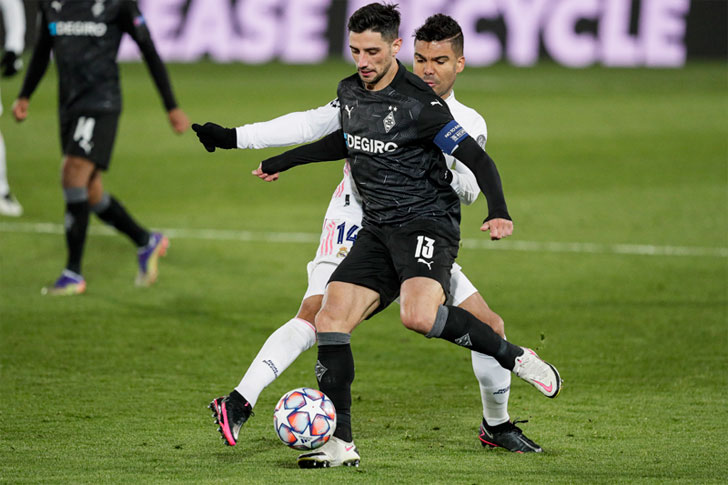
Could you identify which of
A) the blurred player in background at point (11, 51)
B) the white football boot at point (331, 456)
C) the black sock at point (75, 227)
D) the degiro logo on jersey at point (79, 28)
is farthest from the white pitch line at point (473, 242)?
the white football boot at point (331, 456)

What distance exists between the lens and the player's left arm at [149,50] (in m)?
8.38

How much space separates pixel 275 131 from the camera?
5.02 m

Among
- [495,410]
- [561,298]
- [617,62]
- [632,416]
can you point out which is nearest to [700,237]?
[561,298]

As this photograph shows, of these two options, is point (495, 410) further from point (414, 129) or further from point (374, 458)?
point (414, 129)

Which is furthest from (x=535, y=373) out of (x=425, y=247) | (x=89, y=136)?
(x=89, y=136)

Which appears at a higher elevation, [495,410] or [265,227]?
[495,410]

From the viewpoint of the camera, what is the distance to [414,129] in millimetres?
4863

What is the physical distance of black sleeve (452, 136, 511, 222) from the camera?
4.66 meters

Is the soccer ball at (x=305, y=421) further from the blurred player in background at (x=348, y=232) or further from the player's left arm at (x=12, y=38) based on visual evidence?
the player's left arm at (x=12, y=38)

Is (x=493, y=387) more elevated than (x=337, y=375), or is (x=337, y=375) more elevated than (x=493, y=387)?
(x=337, y=375)

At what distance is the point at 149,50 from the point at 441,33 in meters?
3.77

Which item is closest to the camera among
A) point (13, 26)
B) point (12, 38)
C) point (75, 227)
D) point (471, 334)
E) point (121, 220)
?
point (471, 334)

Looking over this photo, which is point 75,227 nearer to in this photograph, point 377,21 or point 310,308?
point 310,308

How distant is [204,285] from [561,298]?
8.94ft
